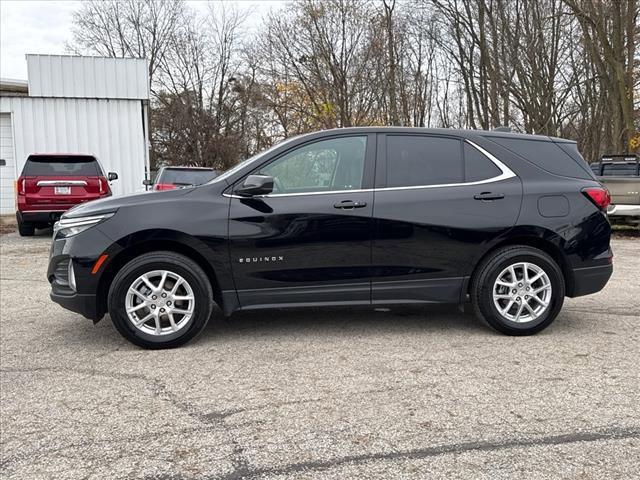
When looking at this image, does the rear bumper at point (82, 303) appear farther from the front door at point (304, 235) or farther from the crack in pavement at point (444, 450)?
the crack in pavement at point (444, 450)

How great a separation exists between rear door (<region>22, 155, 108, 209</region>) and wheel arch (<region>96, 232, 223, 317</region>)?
24.8ft

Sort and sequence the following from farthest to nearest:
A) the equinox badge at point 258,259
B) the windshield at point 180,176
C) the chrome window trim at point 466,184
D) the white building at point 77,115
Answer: the white building at point 77,115 < the windshield at point 180,176 < the chrome window trim at point 466,184 < the equinox badge at point 258,259

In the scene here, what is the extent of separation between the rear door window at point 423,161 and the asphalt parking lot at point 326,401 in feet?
4.26

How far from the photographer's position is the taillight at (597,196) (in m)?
4.64

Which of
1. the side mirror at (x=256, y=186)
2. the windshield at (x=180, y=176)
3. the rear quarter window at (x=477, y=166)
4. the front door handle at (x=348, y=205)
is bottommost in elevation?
the front door handle at (x=348, y=205)

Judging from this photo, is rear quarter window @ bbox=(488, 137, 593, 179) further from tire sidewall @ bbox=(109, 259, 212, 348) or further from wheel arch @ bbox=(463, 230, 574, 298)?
tire sidewall @ bbox=(109, 259, 212, 348)

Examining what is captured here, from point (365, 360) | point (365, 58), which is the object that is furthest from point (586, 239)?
point (365, 58)

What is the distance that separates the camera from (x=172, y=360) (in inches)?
158

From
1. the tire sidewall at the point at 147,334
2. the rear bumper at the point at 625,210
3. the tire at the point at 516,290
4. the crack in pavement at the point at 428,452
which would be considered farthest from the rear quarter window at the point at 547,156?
the rear bumper at the point at 625,210

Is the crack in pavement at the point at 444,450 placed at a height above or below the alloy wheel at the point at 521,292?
below

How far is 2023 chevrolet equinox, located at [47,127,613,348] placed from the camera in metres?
4.20

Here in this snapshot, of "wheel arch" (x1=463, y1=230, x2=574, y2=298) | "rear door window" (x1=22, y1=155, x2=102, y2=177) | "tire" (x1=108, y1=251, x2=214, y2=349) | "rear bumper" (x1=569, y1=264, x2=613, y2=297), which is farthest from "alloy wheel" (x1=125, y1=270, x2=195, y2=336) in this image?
"rear door window" (x1=22, y1=155, x2=102, y2=177)

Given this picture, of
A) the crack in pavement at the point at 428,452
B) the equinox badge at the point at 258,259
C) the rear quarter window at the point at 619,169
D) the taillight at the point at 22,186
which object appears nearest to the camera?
the crack in pavement at the point at 428,452

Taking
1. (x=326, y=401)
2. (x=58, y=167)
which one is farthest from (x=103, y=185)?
(x=326, y=401)
